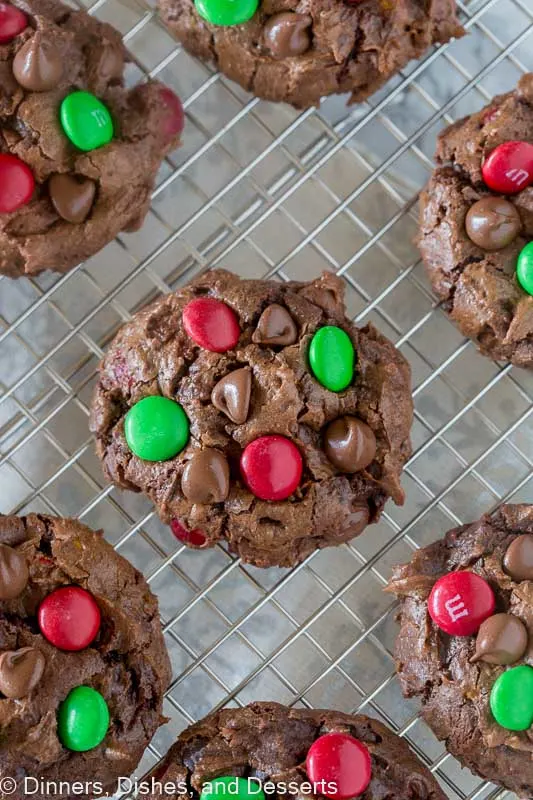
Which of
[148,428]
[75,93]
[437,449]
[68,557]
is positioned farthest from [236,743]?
[75,93]

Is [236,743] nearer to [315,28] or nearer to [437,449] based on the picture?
[437,449]

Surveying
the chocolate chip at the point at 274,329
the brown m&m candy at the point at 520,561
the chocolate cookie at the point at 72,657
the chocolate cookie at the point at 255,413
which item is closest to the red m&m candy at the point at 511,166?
the chocolate cookie at the point at 255,413

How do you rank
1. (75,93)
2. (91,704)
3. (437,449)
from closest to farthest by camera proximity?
(91,704) → (75,93) → (437,449)

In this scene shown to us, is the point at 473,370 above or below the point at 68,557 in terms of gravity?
above

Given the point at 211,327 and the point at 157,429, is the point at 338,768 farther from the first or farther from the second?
the point at 211,327

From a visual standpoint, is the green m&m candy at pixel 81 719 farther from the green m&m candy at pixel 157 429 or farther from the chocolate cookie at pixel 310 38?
the chocolate cookie at pixel 310 38
